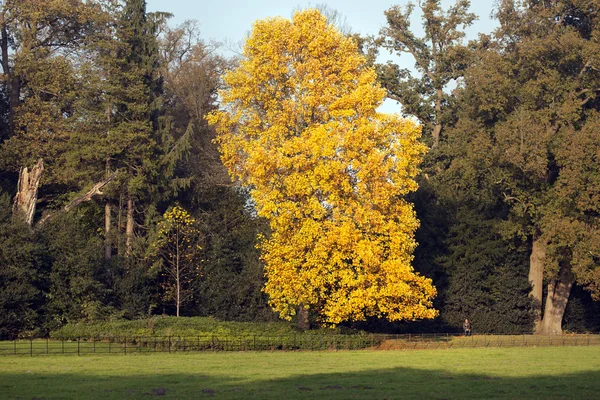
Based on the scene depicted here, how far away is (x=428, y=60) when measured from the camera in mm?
62344

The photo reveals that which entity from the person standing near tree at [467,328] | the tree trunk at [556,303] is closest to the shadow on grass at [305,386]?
the person standing near tree at [467,328]

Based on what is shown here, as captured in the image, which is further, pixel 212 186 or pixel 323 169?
pixel 212 186

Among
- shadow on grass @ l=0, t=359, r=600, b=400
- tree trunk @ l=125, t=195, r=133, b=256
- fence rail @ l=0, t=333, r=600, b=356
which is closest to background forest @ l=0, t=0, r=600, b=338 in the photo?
tree trunk @ l=125, t=195, r=133, b=256

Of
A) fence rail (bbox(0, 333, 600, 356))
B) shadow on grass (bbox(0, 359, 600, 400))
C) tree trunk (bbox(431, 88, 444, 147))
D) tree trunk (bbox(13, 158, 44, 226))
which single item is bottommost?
shadow on grass (bbox(0, 359, 600, 400))

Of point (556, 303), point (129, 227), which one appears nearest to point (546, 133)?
point (556, 303)

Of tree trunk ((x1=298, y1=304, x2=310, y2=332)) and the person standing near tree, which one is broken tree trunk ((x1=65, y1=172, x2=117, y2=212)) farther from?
the person standing near tree

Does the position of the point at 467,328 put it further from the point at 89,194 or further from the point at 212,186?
the point at 89,194

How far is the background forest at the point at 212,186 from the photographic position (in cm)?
4812

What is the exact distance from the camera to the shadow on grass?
23.1 metres

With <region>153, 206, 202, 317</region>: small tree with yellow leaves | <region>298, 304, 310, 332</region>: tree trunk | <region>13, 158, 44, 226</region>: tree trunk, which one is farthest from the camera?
<region>153, 206, 202, 317</region>: small tree with yellow leaves

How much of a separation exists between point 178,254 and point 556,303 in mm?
26190

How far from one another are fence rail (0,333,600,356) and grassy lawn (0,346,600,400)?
5.79 feet

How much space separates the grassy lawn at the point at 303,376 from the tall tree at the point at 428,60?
1060 inches

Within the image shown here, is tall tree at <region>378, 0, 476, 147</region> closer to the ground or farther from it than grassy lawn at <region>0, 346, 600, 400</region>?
farther from it
